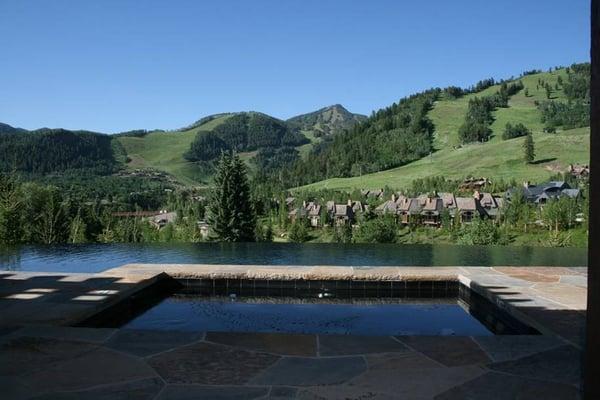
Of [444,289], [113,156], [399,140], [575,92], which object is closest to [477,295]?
[444,289]

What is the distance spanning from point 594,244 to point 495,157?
95667 mm

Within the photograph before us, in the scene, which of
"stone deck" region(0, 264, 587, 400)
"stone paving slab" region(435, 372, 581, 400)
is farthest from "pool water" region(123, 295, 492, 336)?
"stone paving slab" region(435, 372, 581, 400)

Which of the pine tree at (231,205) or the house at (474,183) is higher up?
the house at (474,183)

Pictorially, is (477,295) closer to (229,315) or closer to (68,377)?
(229,315)

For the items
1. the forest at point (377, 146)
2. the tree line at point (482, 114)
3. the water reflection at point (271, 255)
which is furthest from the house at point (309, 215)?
the tree line at point (482, 114)

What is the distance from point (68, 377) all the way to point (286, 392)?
141 centimetres

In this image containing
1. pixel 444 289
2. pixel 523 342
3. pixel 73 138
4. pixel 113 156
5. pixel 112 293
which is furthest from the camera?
pixel 113 156

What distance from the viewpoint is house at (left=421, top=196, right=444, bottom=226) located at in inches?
1756

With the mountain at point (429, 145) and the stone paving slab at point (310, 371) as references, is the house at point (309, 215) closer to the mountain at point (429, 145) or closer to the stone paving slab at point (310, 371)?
the mountain at point (429, 145)

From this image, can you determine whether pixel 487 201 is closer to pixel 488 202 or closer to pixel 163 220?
pixel 488 202

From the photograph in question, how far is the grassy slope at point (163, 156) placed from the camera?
16150 cm

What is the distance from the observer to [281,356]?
135 inches

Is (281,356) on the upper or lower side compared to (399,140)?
lower

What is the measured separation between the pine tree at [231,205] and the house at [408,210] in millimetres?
22688
